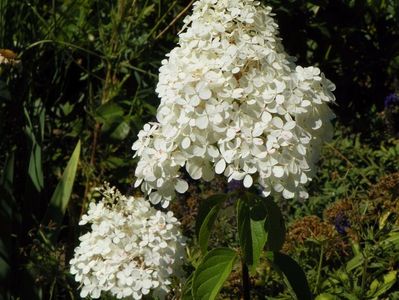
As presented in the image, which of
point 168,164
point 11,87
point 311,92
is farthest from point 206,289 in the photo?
point 11,87

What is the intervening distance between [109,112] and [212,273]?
5.07ft

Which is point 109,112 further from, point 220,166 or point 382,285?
point 220,166

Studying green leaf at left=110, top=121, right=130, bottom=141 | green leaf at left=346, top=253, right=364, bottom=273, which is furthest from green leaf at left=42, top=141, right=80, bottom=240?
green leaf at left=346, top=253, right=364, bottom=273

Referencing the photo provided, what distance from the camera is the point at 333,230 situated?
2486 mm

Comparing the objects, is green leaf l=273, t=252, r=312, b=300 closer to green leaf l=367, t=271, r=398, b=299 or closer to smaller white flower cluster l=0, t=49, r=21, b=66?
green leaf l=367, t=271, r=398, b=299

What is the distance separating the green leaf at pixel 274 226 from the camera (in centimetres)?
188

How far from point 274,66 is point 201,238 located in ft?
1.29

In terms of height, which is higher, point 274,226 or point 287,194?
point 287,194

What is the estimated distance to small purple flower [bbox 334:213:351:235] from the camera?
2.58 meters

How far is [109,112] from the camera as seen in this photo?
327cm

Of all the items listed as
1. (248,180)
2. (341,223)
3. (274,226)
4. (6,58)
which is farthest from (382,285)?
(6,58)

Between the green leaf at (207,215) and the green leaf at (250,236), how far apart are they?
87 mm

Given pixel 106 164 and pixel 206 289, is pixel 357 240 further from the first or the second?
pixel 106 164

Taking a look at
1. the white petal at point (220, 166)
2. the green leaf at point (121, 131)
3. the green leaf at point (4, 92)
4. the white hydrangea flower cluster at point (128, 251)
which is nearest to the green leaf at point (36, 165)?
the green leaf at point (4, 92)
